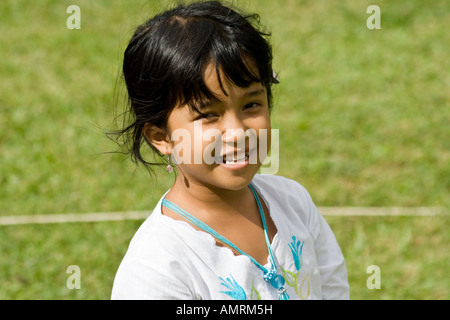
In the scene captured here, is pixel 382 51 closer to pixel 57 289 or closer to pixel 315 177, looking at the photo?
pixel 315 177

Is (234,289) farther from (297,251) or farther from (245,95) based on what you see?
(245,95)

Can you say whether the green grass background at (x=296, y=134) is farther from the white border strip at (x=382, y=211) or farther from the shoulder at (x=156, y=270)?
the shoulder at (x=156, y=270)

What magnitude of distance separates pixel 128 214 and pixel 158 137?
4.94ft

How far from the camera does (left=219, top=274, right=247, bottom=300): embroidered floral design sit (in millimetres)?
1330

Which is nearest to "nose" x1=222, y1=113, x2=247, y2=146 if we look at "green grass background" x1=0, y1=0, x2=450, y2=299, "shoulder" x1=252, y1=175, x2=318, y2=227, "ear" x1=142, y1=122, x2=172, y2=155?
"ear" x1=142, y1=122, x2=172, y2=155

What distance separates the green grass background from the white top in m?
0.65

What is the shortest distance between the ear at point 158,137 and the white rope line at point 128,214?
4.78ft

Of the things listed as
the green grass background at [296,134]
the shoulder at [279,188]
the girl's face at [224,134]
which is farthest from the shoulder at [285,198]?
the green grass background at [296,134]

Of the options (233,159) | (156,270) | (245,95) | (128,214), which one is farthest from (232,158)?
(128,214)

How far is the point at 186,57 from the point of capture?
129 centimetres

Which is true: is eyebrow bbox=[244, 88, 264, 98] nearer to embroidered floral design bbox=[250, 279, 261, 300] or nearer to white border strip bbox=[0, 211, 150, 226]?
embroidered floral design bbox=[250, 279, 261, 300]

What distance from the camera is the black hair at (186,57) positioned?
1.29m

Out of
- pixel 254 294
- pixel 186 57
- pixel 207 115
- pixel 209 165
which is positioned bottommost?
pixel 254 294

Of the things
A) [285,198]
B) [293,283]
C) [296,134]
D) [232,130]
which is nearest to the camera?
[232,130]
